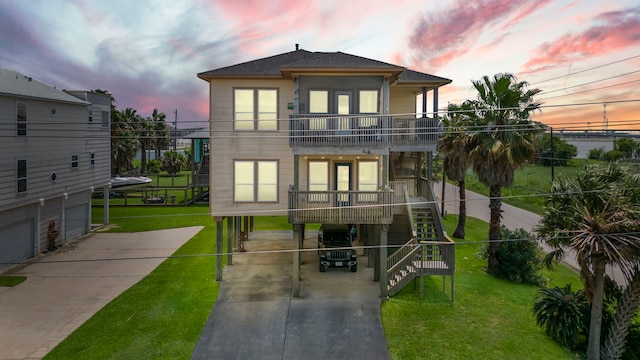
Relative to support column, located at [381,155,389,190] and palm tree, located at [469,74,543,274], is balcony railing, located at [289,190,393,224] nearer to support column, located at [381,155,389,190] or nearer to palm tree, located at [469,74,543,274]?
support column, located at [381,155,389,190]

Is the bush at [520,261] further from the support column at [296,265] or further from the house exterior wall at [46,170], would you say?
the house exterior wall at [46,170]

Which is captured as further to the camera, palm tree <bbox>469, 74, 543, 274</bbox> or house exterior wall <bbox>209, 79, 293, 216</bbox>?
palm tree <bbox>469, 74, 543, 274</bbox>

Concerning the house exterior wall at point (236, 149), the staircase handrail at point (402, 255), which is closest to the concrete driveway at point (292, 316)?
the staircase handrail at point (402, 255)

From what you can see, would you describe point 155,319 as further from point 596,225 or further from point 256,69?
point 596,225

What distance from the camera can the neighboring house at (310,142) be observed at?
15.7m

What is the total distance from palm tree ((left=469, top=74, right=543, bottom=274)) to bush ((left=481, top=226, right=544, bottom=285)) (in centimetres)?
36

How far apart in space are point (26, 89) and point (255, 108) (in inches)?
617

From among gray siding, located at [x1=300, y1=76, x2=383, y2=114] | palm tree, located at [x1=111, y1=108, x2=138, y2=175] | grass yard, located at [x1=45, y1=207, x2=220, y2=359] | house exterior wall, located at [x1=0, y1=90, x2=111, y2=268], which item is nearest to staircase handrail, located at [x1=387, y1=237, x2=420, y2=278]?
gray siding, located at [x1=300, y1=76, x2=383, y2=114]

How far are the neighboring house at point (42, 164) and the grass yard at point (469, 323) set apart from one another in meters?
15.6

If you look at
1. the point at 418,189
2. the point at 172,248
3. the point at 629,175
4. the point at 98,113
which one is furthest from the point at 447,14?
the point at 98,113

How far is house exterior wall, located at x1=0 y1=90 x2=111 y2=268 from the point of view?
19594 mm

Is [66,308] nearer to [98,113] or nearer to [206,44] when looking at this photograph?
[98,113]

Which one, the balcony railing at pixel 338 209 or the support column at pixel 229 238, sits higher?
the balcony railing at pixel 338 209

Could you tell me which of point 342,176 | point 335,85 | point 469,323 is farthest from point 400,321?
point 335,85
